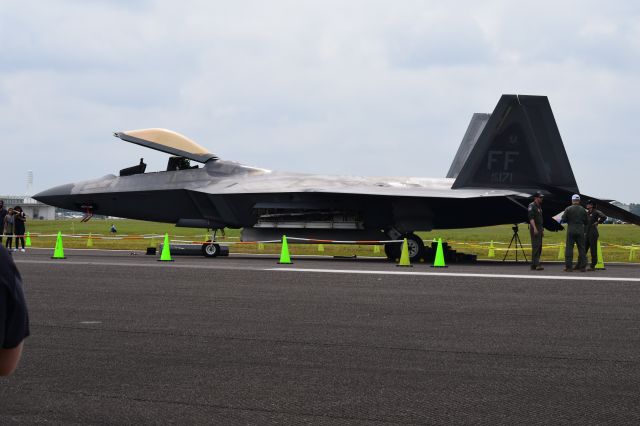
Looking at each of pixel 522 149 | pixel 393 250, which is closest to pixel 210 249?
pixel 393 250

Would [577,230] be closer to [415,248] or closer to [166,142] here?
[415,248]

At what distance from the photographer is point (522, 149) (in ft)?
71.3

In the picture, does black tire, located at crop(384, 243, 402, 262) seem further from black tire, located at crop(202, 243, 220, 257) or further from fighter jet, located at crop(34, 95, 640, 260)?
black tire, located at crop(202, 243, 220, 257)

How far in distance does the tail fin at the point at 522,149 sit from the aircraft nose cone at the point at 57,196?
1198 cm

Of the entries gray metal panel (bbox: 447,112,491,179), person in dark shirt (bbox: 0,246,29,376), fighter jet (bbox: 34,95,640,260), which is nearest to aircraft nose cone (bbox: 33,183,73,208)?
fighter jet (bbox: 34,95,640,260)

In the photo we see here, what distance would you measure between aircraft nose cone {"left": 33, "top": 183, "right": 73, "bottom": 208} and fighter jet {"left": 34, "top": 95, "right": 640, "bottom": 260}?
0.03 meters

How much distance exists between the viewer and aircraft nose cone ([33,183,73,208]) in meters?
23.6

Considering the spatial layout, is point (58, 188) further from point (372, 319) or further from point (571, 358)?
point (571, 358)

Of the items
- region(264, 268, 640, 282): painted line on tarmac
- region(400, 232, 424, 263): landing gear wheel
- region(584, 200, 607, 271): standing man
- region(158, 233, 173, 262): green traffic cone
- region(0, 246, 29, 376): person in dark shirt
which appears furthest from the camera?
region(400, 232, 424, 263): landing gear wheel

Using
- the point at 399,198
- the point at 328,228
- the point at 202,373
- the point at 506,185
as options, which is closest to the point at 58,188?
the point at 328,228

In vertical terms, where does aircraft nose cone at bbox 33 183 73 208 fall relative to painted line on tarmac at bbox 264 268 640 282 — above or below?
above

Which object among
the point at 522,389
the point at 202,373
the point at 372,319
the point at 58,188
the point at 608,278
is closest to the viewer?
the point at 522,389

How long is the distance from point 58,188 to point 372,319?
675 inches

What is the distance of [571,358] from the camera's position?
6723 millimetres
